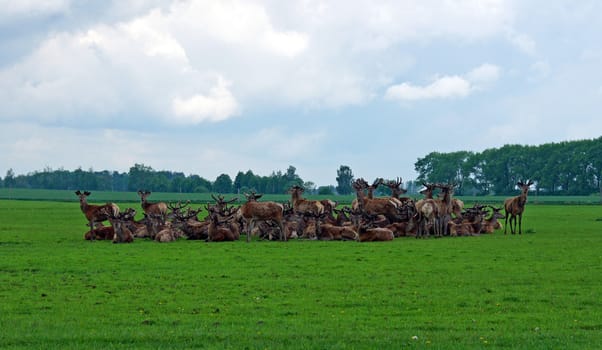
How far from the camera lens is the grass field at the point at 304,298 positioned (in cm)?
1188

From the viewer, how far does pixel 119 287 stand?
17.2 m

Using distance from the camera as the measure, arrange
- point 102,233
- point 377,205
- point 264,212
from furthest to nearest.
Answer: point 377,205 < point 102,233 < point 264,212

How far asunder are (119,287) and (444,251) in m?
11.9

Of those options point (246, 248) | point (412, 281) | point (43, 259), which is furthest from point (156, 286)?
point (246, 248)

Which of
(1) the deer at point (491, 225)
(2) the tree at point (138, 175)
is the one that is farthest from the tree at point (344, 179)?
(1) the deer at point (491, 225)

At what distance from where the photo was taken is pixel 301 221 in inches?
1363

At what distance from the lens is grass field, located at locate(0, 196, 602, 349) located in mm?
11883

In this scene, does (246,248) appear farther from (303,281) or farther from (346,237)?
(303,281)

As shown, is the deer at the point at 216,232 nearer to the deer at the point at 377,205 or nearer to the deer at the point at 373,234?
the deer at the point at 373,234

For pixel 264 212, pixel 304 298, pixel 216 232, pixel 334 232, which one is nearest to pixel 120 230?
pixel 216 232

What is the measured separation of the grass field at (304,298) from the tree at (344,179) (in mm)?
152213

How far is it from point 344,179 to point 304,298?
541ft

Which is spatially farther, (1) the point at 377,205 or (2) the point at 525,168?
(2) the point at 525,168

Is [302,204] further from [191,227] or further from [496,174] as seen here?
[496,174]
